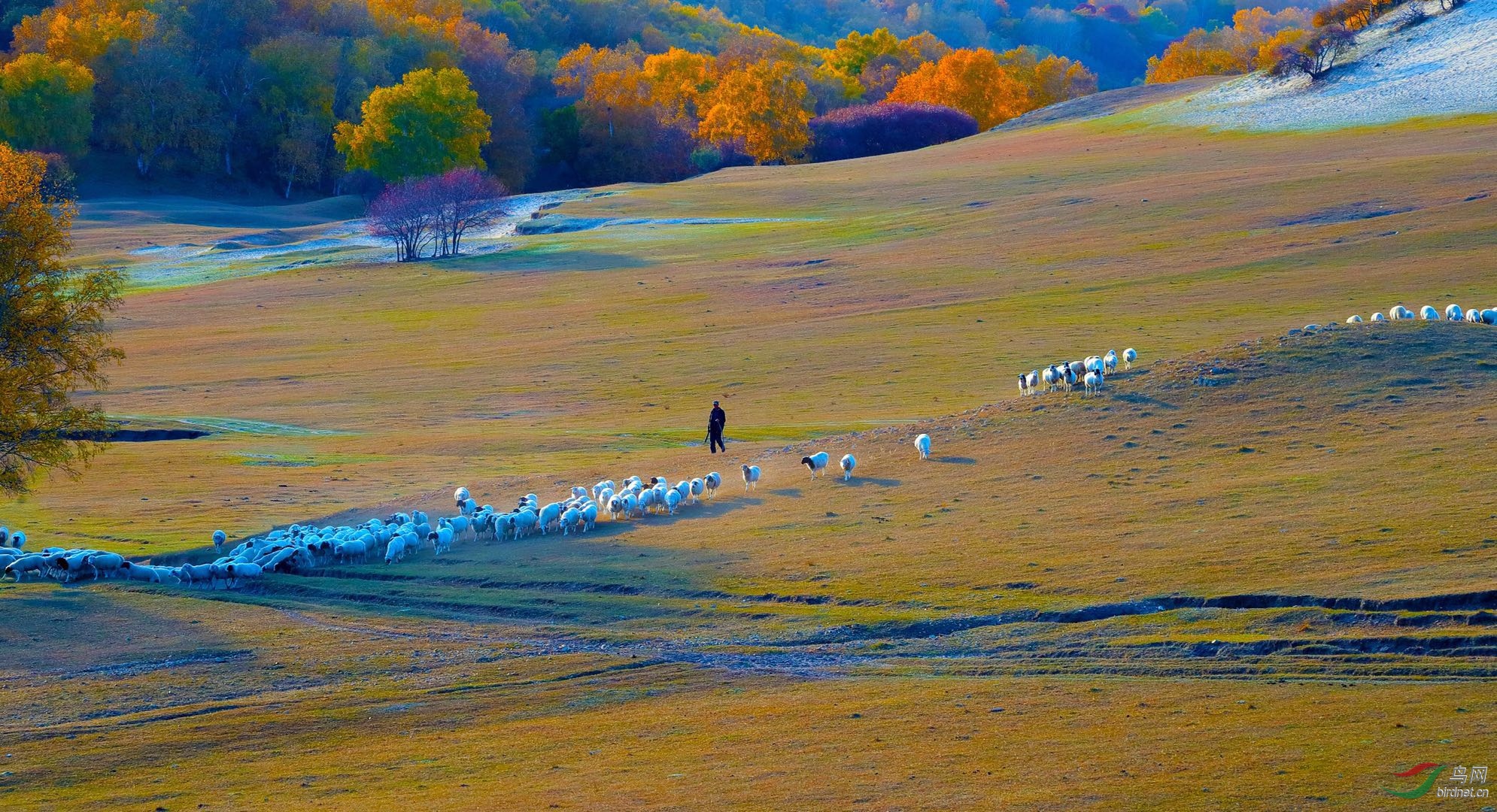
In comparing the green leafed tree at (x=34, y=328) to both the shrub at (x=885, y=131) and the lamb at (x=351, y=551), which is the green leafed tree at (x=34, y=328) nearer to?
the lamb at (x=351, y=551)

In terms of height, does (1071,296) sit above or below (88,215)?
below

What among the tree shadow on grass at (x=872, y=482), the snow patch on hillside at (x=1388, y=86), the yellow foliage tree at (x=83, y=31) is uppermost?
the yellow foliage tree at (x=83, y=31)

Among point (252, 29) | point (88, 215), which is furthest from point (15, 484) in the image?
point (252, 29)

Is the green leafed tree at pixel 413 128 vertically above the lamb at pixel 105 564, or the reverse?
the green leafed tree at pixel 413 128

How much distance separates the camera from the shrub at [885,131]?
12862 centimetres

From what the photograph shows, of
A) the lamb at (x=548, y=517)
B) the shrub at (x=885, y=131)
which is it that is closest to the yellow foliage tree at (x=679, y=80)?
the shrub at (x=885, y=131)

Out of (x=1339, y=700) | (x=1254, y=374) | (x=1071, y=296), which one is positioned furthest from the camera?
(x=1071, y=296)

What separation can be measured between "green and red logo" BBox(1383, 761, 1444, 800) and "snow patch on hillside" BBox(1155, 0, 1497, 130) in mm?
79568

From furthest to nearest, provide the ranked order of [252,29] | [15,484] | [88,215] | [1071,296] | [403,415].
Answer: [252,29] → [88,215] → [1071,296] → [403,415] → [15,484]

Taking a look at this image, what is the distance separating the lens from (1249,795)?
13.3 metres

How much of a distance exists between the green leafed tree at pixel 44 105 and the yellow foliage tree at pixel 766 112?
52443 mm

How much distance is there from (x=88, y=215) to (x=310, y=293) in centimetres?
4268

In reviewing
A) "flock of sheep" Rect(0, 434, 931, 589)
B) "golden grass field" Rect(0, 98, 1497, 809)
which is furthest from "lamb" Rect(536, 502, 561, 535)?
"golden grass field" Rect(0, 98, 1497, 809)

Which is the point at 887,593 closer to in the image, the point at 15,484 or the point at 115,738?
the point at 115,738
